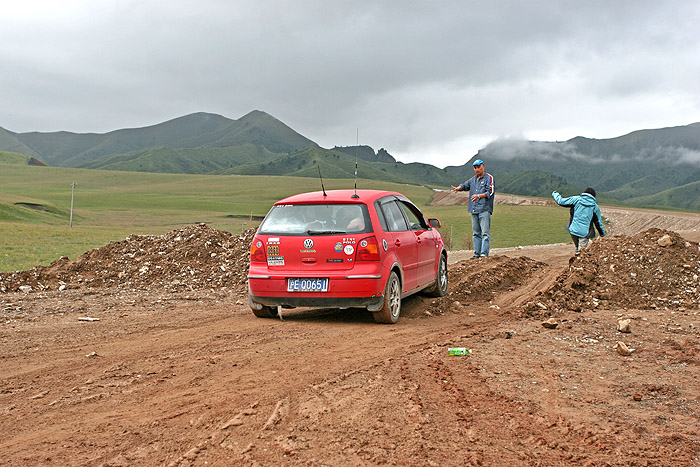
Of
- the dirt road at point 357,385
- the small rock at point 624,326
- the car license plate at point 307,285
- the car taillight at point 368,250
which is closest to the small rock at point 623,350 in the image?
the dirt road at point 357,385

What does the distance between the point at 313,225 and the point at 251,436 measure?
14.3ft

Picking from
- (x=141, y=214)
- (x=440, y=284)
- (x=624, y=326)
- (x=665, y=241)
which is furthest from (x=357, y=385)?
(x=141, y=214)

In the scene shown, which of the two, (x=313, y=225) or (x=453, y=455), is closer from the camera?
(x=453, y=455)

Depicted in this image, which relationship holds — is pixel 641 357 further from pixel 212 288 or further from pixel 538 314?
pixel 212 288

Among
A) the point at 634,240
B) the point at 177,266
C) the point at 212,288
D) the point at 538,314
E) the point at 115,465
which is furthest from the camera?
the point at 177,266

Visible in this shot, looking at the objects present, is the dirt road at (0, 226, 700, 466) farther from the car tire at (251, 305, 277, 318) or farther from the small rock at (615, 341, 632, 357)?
the car tire at (251, 305, 277, 318)

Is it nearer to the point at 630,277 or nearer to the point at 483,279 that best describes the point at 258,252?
the point at 483,279

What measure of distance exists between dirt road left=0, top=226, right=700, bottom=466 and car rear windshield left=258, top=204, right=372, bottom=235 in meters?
1.19

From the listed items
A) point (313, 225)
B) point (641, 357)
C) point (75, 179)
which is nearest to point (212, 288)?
point (313, 225)

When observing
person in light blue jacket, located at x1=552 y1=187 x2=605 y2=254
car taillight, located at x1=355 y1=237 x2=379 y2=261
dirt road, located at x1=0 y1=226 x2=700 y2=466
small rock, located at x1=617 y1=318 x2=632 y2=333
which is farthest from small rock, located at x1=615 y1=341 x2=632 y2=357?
person in light blue jacket, located at x1=552 y1=187 x2=605 y2=254

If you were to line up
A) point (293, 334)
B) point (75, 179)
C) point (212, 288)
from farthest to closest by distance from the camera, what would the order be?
point (75, 179)
point (212, 288)
point (293, 334)

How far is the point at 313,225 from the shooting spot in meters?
8.05

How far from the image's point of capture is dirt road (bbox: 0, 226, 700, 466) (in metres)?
3.77

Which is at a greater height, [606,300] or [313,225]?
[313,225]
